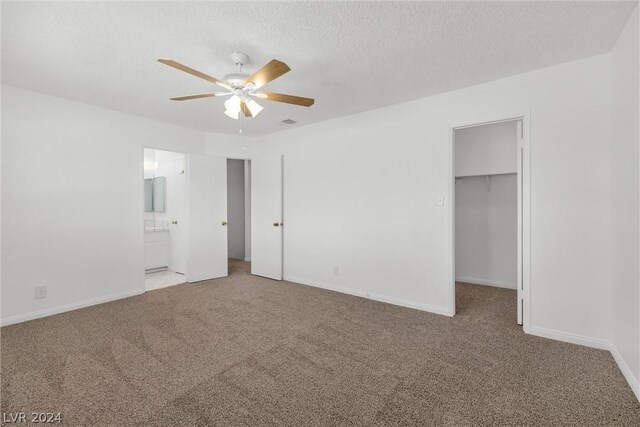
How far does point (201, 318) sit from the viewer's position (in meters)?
3.18

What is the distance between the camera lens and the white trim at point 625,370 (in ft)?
6.12

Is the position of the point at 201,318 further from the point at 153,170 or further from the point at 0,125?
the point at 153,170

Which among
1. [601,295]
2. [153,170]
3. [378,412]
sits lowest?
[378,412]

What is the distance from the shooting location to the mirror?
18.9 feet

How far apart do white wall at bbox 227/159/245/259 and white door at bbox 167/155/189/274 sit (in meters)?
1.60

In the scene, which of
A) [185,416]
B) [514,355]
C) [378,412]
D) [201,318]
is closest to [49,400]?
[185,416]

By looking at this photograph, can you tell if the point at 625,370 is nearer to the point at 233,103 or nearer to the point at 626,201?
the point at 626,201

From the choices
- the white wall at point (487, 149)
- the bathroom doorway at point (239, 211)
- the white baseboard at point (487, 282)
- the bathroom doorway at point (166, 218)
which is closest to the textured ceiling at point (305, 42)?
the white wall at point (487, 149)

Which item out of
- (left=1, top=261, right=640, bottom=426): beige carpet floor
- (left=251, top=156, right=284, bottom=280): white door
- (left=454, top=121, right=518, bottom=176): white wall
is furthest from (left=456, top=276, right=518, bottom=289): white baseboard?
(left=251, top=156, right=284, bottom=280): white door

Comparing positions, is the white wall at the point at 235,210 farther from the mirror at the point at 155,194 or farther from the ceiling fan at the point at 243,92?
the ceiling fan at the point at 243,92

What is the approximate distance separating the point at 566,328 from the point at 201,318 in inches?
140

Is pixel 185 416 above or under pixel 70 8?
under

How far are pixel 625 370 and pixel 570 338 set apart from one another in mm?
553

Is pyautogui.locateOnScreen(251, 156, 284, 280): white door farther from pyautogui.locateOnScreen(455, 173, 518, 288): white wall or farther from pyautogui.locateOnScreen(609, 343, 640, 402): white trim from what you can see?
pyautogui.locateOnScreen(609, 343, 640, 402): white trim
